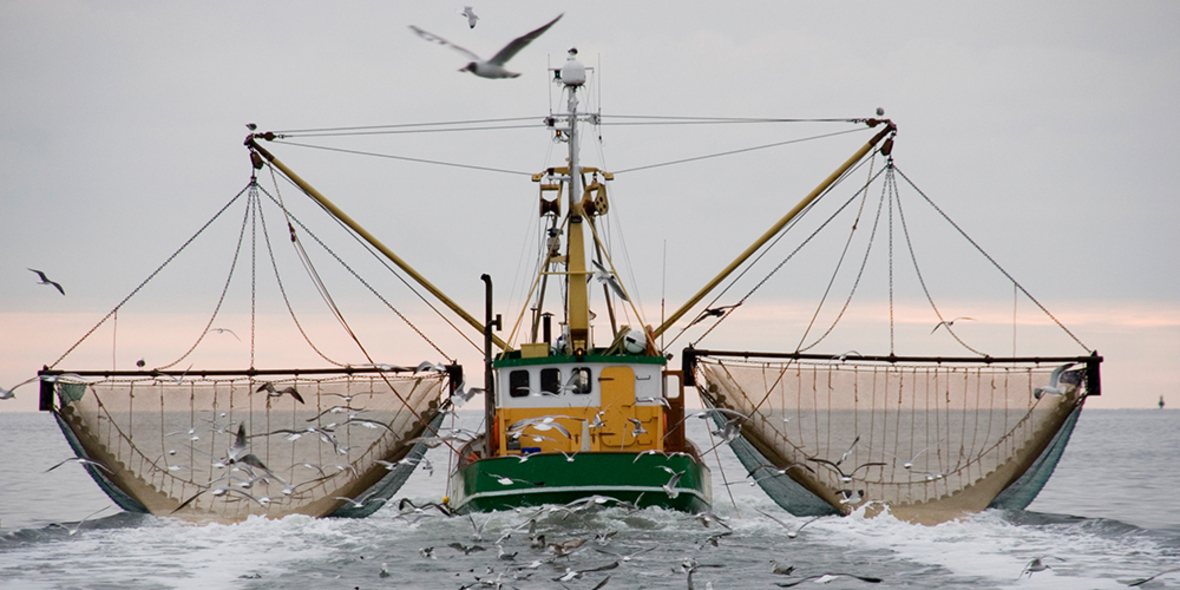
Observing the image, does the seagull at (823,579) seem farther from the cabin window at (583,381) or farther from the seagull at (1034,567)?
the cabin window at (583,381)

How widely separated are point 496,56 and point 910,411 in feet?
52.5

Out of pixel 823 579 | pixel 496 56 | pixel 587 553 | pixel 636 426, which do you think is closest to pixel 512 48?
pixel 496 56

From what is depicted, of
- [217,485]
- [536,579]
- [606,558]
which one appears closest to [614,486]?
[606,558]

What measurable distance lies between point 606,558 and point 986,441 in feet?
36.4

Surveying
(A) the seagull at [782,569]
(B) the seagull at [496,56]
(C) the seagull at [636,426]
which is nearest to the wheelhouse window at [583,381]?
(C) the seagull at [636,426]

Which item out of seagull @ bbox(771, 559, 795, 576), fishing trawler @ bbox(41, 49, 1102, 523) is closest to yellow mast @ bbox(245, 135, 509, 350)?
fishing trawler @ bbox(41, 49, 1102, 523)

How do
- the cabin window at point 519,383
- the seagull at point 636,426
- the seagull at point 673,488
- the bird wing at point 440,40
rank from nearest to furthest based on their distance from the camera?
1. the bird wing at point 440,40
2. the seagull at point 673,488
3. the seagull at point 636,426
4. the cabin window at point 519,383

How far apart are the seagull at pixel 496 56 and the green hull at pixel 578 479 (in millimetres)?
10304

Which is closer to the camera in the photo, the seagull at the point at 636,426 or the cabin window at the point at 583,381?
the seagull at the point at 636,426

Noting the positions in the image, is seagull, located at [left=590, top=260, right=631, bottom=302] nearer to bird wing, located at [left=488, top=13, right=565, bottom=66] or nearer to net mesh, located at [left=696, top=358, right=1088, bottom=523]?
net mesh, located at [left=696, top=358, right=1088, bottom=523]

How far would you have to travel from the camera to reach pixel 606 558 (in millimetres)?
19734

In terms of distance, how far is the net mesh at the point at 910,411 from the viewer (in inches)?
1017

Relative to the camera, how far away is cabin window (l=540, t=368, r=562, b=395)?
2534 cm

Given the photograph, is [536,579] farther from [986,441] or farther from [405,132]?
[405,132]
